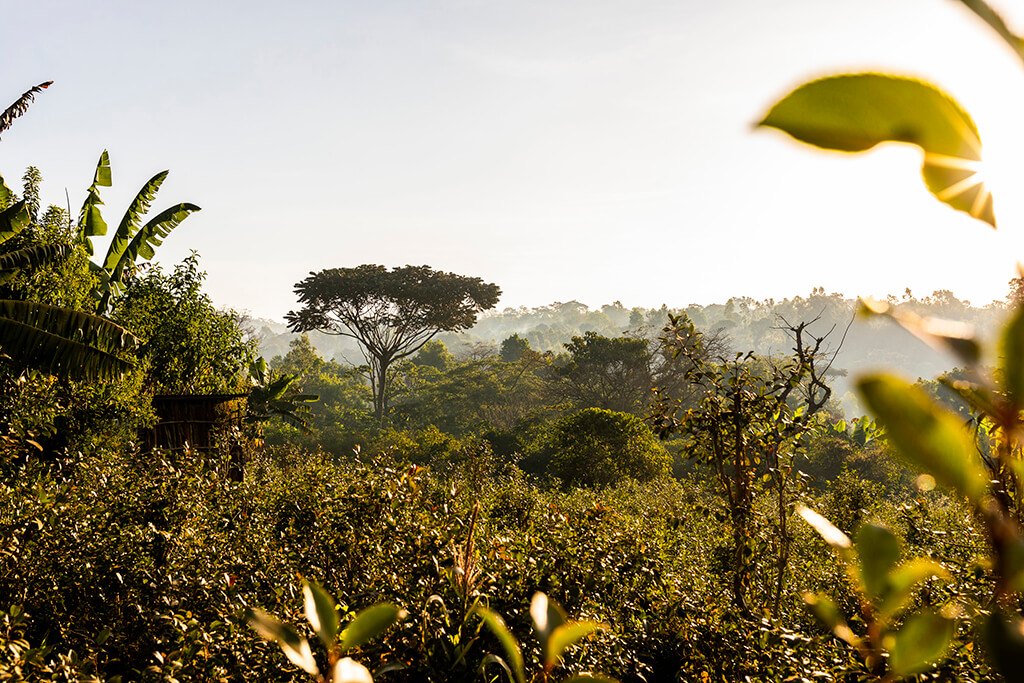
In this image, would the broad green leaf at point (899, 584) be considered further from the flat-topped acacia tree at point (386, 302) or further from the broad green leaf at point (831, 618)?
the flat-topped acacia tree at point (386, 302)

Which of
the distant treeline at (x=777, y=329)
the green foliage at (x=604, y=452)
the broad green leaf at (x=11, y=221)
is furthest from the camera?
the distant treeline at (x=777, y=329)

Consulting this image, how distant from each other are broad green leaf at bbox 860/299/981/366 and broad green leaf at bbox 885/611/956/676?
0.45ft

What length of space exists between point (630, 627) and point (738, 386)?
2.08 metres

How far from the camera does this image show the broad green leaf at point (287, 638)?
1.04 ft

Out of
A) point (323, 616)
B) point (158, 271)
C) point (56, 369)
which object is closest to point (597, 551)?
point (323, 616)

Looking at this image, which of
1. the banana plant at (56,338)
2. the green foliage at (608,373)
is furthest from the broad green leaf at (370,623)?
the green foliage at (608,373)

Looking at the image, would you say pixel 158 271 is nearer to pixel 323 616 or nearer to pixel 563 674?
pixel 563 674

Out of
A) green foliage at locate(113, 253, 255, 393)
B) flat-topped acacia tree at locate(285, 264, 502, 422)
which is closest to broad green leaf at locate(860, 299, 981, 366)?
green foliage at locate(113, 253, 255, 393)

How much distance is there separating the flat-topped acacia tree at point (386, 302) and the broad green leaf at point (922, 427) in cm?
2558

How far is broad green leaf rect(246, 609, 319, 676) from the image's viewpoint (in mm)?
318

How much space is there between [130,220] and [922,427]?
13.0 metres

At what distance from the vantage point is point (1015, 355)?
0.66 ft

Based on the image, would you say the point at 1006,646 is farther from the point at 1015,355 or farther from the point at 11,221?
the point at 11,221

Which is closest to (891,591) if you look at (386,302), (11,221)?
(11,221)
